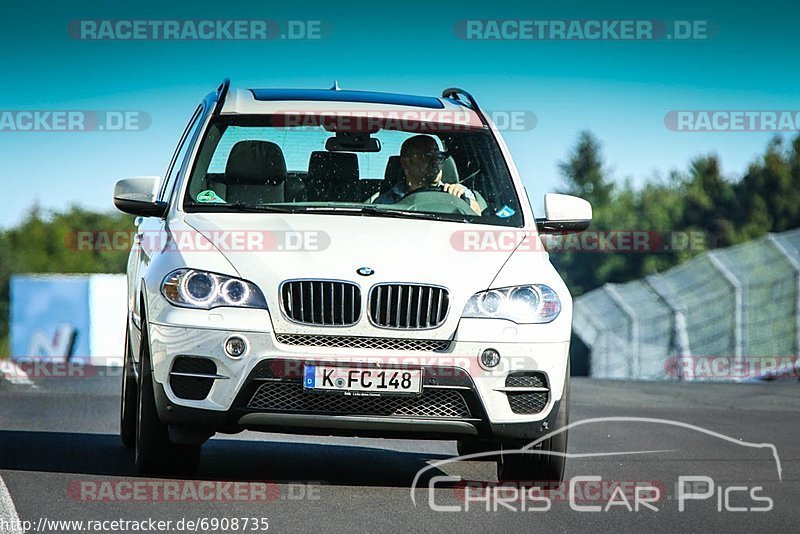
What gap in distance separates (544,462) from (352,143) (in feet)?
7.29

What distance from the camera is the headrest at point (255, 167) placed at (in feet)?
26.2

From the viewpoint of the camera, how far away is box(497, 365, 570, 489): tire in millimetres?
7211

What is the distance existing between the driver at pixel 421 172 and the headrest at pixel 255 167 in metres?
0.57

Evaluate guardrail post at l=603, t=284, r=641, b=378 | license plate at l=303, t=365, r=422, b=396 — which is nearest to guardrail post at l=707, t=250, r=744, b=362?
guardrail post at l=603, t=284, r=641, b=378

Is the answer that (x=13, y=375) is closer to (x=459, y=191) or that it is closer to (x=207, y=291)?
(x=459, y=191)

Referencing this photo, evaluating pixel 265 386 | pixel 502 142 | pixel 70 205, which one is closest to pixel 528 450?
pixel 265 386

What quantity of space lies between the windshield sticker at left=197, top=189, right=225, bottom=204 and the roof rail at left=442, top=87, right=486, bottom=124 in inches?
69.1

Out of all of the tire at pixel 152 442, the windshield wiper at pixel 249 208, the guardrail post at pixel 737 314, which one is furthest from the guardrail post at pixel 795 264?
the tire at pixel 152 442

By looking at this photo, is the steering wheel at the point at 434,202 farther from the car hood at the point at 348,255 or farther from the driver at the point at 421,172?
the car hood at the point at 348,255

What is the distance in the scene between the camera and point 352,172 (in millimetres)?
8164

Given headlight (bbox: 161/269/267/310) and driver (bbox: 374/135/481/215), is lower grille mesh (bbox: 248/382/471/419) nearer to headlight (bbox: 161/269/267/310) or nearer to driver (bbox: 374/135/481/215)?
headlight (bbox: 161/269/267/310)

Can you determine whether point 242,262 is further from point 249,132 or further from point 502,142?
point 502,142

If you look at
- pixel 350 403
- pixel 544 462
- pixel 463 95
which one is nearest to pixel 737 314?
pixel 463 95

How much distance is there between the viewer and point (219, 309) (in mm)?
6820
